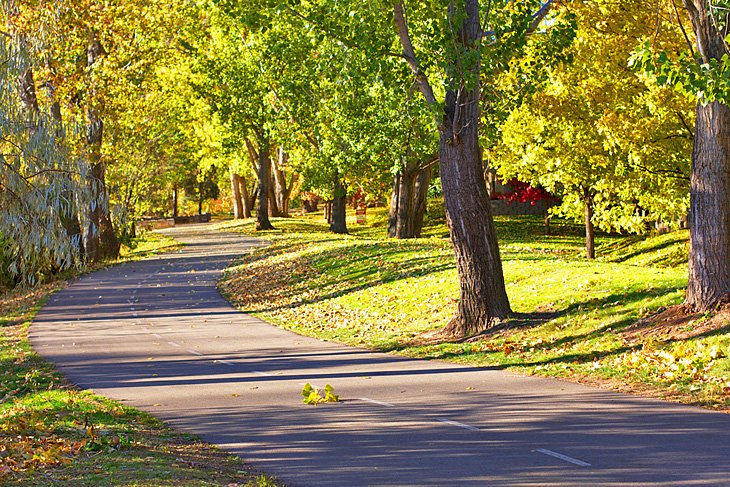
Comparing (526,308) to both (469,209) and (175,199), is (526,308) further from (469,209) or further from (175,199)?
(175,199)

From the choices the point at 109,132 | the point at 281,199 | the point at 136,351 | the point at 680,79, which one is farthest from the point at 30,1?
the point at 281,199

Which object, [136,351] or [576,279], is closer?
[136,351]

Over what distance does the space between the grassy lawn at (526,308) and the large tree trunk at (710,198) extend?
660 millimetres

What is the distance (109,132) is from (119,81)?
29.6 ft

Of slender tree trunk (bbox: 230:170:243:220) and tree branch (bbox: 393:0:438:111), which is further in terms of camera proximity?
slender tree trunk (bbox: 230:170:243:220)

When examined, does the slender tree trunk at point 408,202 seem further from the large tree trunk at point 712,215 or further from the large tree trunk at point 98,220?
the large tree trunk at point 712,215

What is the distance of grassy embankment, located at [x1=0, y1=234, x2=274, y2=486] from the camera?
870 cm

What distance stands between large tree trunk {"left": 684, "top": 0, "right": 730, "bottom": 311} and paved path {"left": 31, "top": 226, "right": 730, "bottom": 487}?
3.39m

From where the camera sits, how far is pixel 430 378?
49.2 feet

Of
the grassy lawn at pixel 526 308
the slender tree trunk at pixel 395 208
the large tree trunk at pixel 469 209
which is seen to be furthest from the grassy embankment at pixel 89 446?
the slender tree trunk at pixel 395 208

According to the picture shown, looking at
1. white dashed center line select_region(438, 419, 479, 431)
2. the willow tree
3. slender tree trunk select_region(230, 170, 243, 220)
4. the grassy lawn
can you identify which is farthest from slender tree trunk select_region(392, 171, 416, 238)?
slender tree trunk select_region(230, 170, 243, 220)

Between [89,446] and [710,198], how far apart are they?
10313 millimetres

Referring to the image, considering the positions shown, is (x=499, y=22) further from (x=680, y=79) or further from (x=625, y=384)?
(x=625, y=384)

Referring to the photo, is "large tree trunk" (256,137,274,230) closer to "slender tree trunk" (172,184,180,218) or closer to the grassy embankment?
"slender tree trunk" (172,184,180,218)
